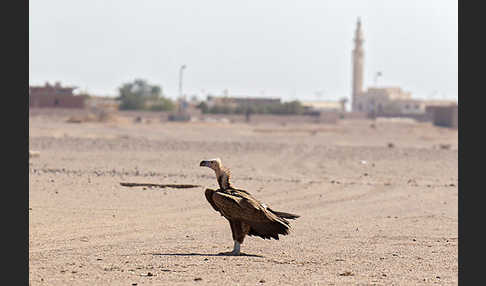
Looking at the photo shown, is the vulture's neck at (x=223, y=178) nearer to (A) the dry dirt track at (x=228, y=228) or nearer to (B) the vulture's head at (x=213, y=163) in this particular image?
(B) the vulture's head at (x=213, y=163)

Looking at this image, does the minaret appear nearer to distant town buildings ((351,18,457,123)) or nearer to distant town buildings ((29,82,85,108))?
distant town buildings ((351,18,457,123))

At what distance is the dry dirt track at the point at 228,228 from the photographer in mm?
10180

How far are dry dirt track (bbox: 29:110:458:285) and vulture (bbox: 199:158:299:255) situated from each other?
0.30m

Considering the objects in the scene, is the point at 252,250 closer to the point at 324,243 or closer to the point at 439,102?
the point at 324,243

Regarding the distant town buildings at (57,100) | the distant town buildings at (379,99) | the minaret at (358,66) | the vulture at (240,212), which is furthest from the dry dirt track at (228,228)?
the minaret at (358,66)

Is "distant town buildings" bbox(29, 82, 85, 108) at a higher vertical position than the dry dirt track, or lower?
higher

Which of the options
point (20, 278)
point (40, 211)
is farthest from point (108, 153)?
point (20, 278)

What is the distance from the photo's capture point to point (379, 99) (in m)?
132

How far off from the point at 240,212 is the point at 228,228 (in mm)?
3348

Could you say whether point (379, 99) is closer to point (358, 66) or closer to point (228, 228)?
point (358, 66)

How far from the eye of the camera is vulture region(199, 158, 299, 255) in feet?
36.3

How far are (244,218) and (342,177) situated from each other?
16379mm

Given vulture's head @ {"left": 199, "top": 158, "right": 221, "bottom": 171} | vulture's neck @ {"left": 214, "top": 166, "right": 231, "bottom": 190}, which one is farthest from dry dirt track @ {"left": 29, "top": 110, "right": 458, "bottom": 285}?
vulture's head @ {"left": 199, "top": 158, "right": 221, "bottom": 171}

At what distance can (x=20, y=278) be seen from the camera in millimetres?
8156
